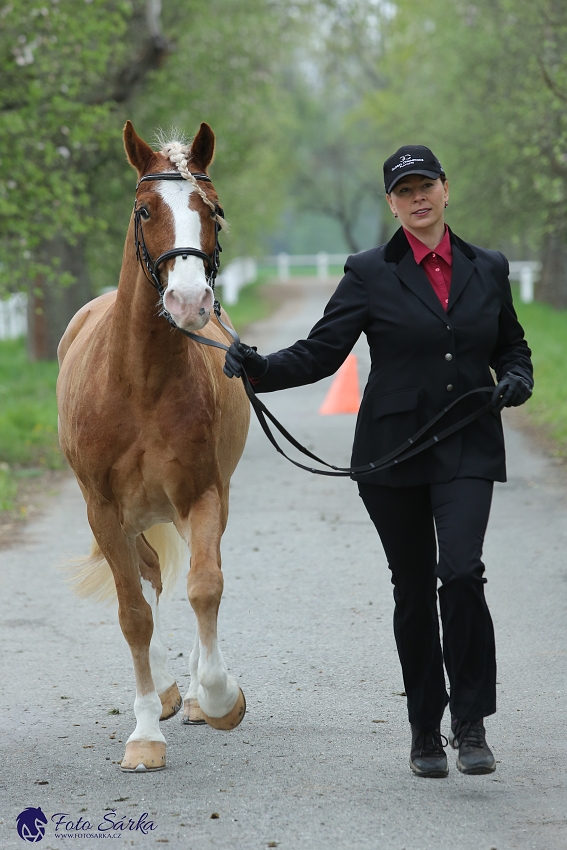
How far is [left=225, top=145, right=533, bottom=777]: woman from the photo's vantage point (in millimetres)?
3998

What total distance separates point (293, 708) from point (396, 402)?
5.47 feet

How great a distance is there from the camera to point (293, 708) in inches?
199

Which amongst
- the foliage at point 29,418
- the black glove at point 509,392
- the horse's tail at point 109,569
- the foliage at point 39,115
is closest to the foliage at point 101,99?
the foliage at point 39,115

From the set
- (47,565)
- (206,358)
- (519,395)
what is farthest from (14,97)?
(519,395)

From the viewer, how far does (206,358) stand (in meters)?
4.79

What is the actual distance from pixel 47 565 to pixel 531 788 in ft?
15.6

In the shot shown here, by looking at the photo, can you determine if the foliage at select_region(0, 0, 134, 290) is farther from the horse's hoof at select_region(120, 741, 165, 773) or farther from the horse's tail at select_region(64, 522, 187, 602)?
the horse's hoof at select_region(120, 741, 165, 773)

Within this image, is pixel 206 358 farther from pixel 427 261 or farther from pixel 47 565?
pixel 47 565

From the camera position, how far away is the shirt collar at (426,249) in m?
4.18

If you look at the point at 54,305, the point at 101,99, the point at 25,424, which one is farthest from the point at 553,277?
the point at 25,424

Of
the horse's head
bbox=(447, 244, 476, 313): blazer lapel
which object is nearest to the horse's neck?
the horse's head

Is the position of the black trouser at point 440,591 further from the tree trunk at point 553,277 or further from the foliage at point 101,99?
the tree trunk at point 553,277

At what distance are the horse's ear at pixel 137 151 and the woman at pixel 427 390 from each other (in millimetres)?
801

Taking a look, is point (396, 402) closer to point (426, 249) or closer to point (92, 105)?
point (426, 249)
